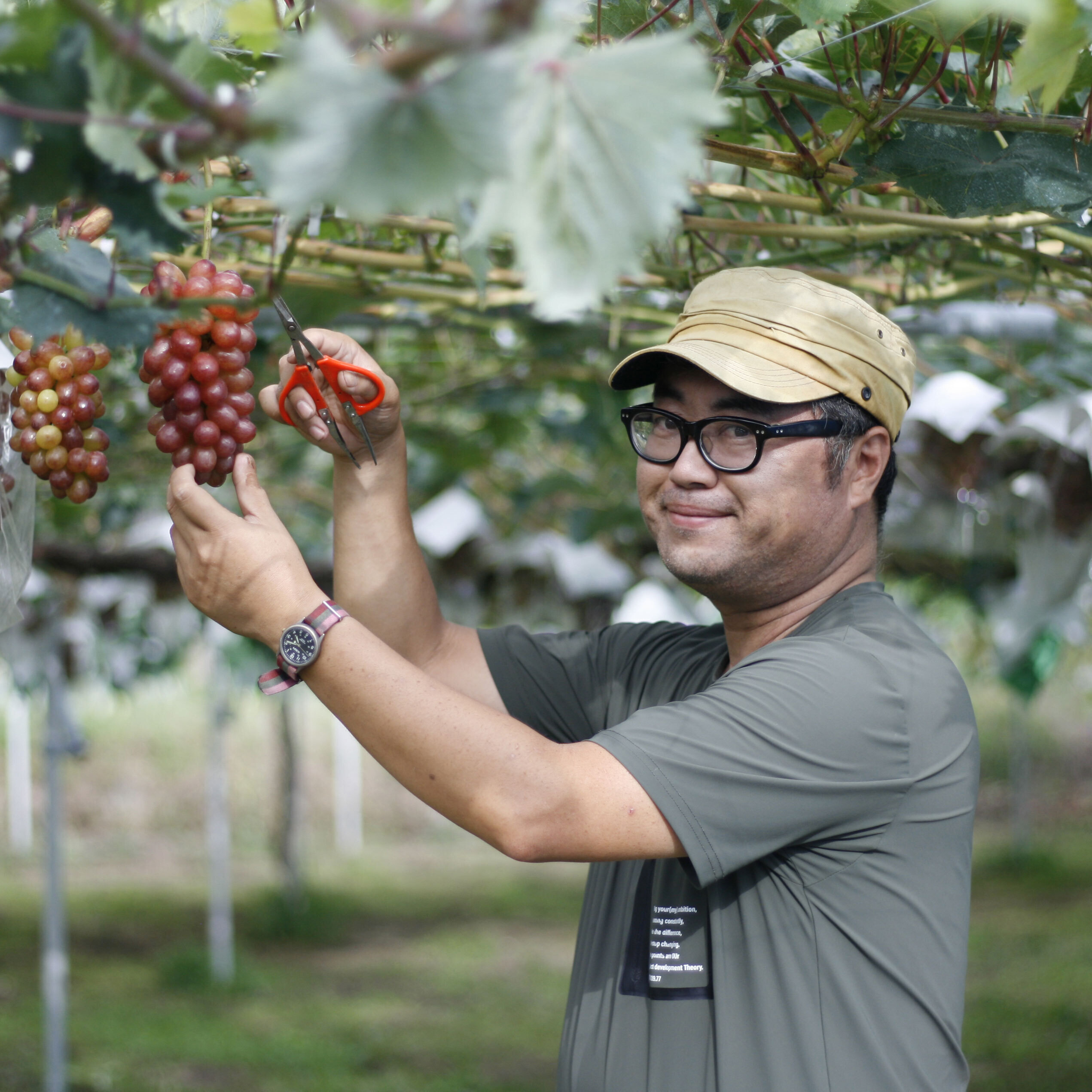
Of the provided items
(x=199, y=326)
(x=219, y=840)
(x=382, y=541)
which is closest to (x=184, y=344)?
(x=199, y=326)

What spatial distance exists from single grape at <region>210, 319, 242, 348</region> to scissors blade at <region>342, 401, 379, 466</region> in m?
0.23

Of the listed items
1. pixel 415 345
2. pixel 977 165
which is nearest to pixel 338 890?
pixel 415 345

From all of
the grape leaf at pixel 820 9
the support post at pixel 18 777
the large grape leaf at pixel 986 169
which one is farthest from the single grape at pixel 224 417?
the support post at pixel 18 777

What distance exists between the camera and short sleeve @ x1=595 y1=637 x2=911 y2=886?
107 cm

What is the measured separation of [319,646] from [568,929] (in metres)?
7.15

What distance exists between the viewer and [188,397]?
0.99 metres

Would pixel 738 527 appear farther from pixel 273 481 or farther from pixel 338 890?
pixel 338 890

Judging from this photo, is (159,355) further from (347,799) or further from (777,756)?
(347,799)

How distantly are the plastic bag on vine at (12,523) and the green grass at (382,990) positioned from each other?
14.4ft

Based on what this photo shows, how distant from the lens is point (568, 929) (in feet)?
25.4

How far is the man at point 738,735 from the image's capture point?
3.36 feet

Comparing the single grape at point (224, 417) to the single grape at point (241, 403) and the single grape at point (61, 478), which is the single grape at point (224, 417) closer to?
the single grape at point (241, 403)

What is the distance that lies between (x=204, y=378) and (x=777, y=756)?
0.61m

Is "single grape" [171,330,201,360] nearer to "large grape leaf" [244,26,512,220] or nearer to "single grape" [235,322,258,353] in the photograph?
"single grape" [235,322,258,353]
